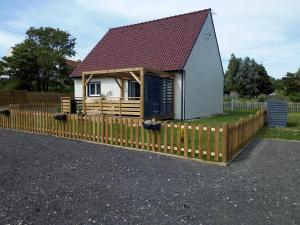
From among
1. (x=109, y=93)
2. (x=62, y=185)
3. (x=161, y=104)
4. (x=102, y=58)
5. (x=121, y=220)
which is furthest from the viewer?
(x=102, y=58)

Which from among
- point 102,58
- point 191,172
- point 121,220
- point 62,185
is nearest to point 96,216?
point 121,220

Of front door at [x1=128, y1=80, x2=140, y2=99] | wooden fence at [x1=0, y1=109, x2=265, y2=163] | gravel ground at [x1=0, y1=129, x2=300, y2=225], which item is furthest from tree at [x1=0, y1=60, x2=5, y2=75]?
gravel ground at [x1=0, y1=129, x2=300, y2=225]

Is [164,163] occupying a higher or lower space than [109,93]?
lower

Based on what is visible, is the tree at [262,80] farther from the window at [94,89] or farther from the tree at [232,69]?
the window at [94,89]

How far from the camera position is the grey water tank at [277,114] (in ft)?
48.4

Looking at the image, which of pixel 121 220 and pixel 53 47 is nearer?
pixel 121 220

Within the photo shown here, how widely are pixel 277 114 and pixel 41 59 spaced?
3263cm

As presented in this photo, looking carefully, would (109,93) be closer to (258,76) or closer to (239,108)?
(239,108)

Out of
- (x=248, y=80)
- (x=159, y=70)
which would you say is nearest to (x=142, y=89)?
(x=159, y=70)

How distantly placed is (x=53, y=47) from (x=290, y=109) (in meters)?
34.5

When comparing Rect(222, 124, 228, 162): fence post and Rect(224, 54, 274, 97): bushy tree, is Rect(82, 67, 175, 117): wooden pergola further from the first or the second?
Rect(224, 54, 274, 97): bushy tree

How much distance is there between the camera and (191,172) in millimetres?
6246

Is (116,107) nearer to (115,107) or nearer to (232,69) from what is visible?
(115,107)

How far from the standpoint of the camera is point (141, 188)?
517 cm
